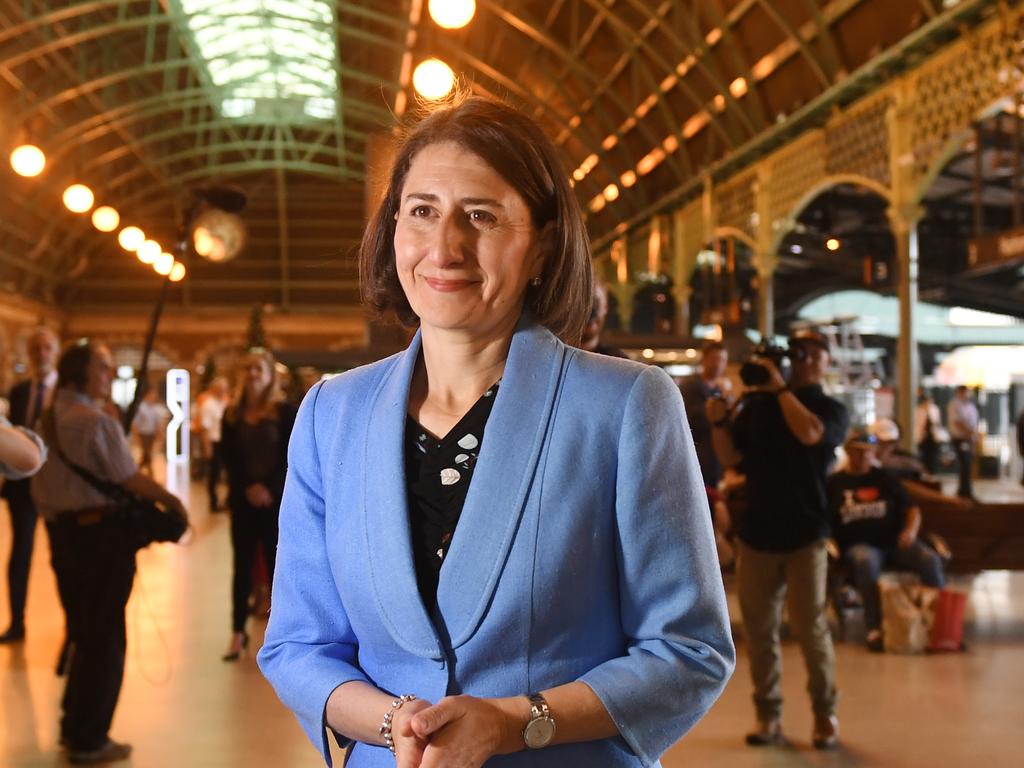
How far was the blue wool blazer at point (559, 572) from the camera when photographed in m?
1.34

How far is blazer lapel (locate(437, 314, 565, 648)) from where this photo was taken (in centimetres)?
134

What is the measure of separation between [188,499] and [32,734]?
41.6 ft

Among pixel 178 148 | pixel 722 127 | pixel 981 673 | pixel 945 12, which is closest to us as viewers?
pixel 981 673

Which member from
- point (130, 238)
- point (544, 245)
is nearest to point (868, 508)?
point (544, 245)

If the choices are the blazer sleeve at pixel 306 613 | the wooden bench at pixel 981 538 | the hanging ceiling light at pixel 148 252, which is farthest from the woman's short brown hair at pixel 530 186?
the hanging ceiling light at pixel 148 252

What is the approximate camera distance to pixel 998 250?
25.6 feet

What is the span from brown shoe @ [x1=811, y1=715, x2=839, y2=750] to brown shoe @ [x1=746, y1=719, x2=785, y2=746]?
0.53ft

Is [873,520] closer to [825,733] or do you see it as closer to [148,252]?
[825,733]

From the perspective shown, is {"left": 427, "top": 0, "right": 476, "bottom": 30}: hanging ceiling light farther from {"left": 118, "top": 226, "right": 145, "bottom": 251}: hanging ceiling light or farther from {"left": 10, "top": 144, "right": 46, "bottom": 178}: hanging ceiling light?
{"left": 118, "top": 226, "right": 145, "bottom": 251}: hanging ceiling light

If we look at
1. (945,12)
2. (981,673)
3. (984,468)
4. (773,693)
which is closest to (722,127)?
(945,12)

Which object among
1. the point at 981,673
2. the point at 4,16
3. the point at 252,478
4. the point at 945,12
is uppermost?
the point at 4,16

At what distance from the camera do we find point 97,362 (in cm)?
516

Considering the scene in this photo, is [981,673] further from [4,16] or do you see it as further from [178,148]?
[178,148]

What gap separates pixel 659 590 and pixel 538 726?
0.22 meters
